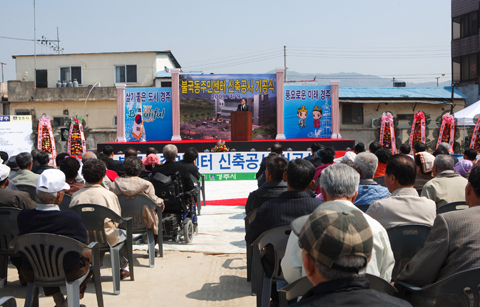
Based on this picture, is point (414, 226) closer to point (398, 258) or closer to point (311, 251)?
point (398, 258)

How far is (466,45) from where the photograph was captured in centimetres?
3150

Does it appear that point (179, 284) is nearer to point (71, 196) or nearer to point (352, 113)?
point (71, 196)

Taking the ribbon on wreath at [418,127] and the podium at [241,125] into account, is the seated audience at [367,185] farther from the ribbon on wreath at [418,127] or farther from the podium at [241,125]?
the ribbon on wreath at [418,127]

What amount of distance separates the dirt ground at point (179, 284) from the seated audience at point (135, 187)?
0.51 metres

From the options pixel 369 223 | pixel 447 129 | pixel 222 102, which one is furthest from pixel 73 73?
pixel 369 223

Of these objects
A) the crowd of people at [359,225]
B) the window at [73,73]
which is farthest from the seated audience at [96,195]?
the window at [73,73]

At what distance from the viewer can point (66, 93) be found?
28266 millimetres

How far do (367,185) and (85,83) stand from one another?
2860cm

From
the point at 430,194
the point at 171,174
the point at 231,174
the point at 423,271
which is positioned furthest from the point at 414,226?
the point at 231,174

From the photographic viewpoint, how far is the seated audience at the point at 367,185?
3.71 m

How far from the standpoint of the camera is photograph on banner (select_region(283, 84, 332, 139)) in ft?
66.5

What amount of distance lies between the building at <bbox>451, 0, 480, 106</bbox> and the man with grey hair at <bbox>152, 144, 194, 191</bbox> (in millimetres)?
28771

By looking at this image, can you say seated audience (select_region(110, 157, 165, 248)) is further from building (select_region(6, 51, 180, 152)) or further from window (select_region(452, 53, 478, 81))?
window (select_region(452, 53, 478, 81))

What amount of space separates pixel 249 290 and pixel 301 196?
1528 mm
